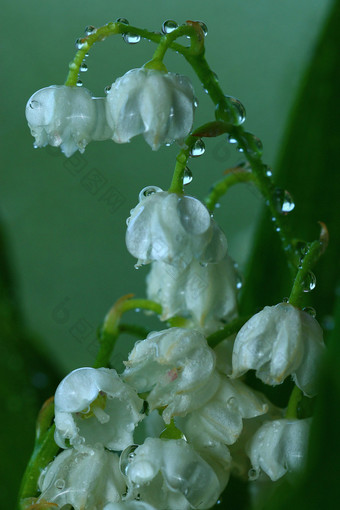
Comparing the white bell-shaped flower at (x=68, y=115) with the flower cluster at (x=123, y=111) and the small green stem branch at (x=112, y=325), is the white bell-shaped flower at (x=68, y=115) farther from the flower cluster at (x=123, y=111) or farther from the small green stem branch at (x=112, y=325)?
the small green stem branch at (x=112, y=325)

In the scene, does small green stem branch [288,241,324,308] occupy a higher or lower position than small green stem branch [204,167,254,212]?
lower

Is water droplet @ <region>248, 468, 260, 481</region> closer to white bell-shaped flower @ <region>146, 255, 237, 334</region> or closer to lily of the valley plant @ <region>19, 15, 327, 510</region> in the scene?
lily of the valley plant @ <region>19, 15, 327, 510</region>

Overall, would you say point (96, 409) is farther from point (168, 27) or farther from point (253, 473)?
point (168, 27)

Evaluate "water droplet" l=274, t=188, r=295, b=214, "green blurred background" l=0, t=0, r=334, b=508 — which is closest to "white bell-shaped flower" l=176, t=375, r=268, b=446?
"water droplet" l=274, t=188, r=295, b=214

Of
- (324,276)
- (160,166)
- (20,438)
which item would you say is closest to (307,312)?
(324,276)

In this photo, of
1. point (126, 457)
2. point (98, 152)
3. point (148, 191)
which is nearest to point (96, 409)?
point (126, 457)

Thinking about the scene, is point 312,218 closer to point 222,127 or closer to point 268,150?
point 222,127

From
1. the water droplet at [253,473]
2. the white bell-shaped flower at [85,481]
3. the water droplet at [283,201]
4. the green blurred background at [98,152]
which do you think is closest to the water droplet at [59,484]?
the white bell-shaped flower at [85,481]
